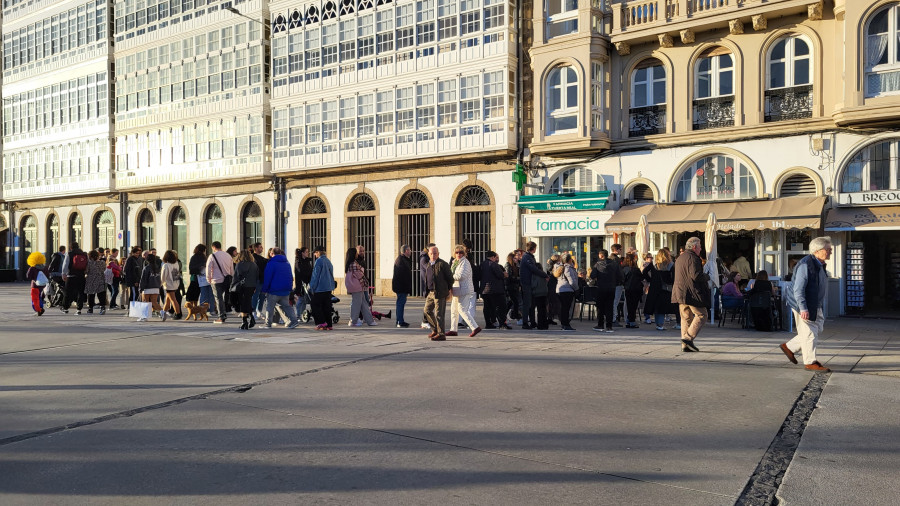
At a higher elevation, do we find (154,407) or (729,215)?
(729,215)

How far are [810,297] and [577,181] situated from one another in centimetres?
1403

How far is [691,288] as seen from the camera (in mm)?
11102

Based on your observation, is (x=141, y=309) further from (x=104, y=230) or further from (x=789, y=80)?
(x=104, y=230)

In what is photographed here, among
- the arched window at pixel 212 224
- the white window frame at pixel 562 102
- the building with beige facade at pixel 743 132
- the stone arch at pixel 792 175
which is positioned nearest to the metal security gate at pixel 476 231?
the building with beige facade at pixel 743 132

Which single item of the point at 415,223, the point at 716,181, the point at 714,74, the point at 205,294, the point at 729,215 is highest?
the point at 714,74

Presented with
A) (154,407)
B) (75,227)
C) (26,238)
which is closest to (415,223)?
(154,407)

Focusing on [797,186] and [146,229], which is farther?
[146,229]

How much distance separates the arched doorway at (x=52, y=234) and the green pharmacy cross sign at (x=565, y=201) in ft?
101

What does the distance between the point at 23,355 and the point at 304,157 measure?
62.2 feet

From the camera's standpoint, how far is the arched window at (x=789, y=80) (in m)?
19.2

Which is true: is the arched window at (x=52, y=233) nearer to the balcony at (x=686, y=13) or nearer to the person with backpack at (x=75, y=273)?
the person with backpack at (x=75, y=273)

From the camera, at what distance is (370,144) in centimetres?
2731

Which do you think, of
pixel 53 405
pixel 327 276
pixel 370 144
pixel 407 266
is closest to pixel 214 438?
pixel 53 405

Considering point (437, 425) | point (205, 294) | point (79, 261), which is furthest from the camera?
point (79, 261)
